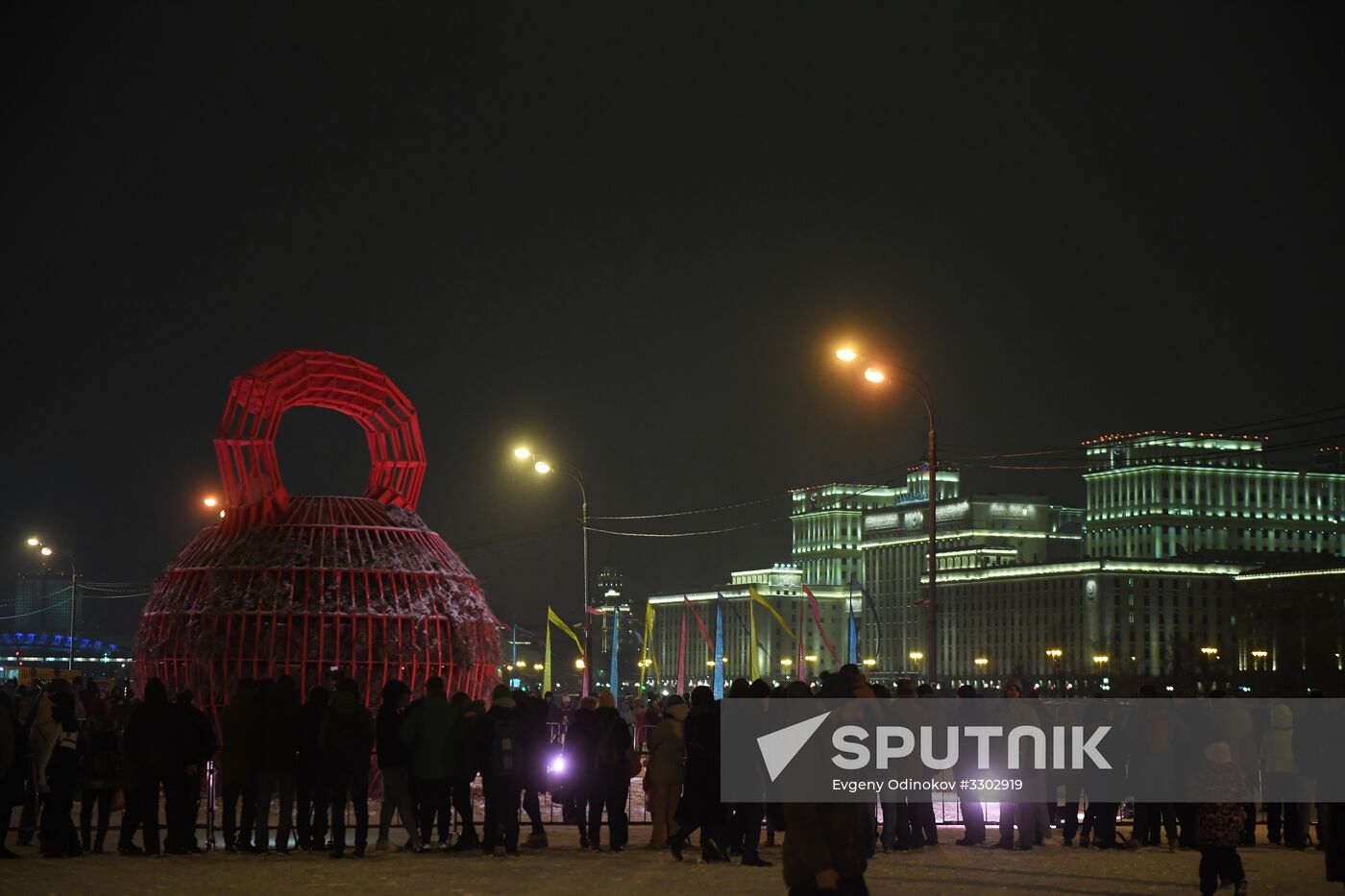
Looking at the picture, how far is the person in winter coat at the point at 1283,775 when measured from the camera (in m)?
21.9

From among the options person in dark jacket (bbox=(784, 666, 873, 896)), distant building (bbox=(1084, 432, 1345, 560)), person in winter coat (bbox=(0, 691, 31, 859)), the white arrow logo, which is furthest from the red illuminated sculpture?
distant building (bbox=(1084, 432, 1345, 560))

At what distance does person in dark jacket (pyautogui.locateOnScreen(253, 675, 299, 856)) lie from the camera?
801 inches

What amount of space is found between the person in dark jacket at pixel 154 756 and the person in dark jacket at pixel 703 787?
5331 millimetres

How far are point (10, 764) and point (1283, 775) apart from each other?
14223 millimetres

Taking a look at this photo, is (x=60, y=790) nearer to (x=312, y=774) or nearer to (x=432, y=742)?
(x=312, y=774)

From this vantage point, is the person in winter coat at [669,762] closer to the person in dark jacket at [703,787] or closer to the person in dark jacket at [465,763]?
the person in dark jacket at [703,787]

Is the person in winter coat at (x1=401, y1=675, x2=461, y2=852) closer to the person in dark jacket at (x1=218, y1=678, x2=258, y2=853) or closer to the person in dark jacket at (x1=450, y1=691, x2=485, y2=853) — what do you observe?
the person in dark jacket at (x1=450, y1=691, x2=485, y2=853)

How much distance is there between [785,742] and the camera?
15.0 metres

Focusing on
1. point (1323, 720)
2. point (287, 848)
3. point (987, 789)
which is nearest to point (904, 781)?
point (987, 789)

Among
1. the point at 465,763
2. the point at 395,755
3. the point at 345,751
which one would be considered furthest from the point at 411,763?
the point at 345,751

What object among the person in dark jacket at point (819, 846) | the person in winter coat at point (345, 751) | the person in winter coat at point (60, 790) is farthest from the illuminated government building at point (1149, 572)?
the person in dark jacket at point (819, 846)

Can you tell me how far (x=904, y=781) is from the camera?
71.1 feet

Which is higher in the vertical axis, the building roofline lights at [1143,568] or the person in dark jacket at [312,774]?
the building roofline lights at [1143,568]

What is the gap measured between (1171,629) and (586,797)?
463 feet
